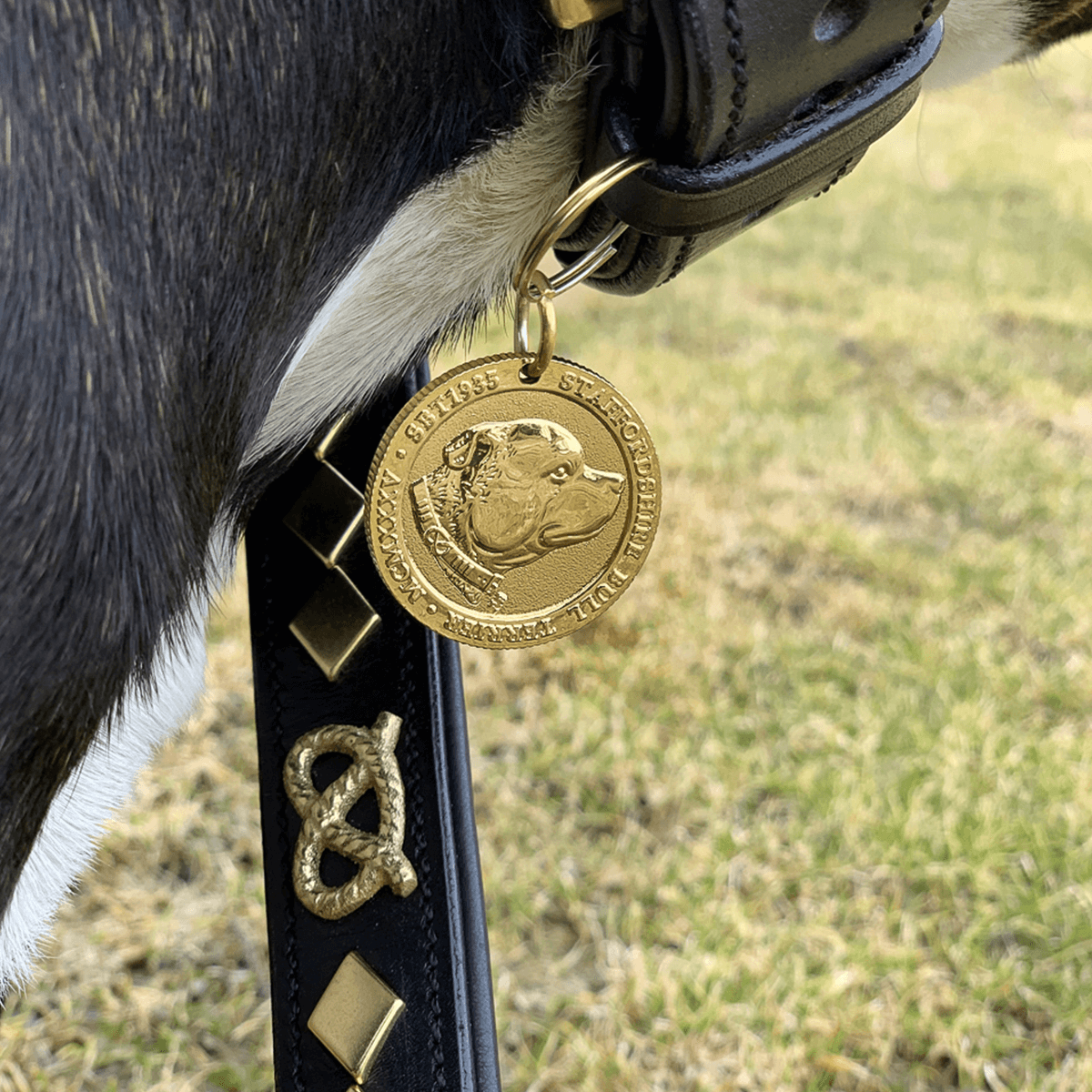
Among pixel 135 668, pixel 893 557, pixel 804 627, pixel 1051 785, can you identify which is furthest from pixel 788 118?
Answer: pixel 893 557

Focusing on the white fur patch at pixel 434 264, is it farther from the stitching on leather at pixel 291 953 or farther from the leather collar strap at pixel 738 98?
the stitching on leather at pixel 291 953

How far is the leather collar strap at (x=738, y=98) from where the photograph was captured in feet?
1.47

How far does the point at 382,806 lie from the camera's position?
63cm

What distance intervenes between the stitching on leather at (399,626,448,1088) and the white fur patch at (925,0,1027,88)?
45cm

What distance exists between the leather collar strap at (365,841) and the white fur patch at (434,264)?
6 cm

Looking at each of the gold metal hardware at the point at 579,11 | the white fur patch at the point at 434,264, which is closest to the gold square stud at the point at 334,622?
the white fur patch at the point at 434,264

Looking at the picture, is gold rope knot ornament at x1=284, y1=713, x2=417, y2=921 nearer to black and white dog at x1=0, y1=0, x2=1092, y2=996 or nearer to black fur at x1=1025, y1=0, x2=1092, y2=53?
black and white dog at x1=0, y1=0, x2=1092, y2=996

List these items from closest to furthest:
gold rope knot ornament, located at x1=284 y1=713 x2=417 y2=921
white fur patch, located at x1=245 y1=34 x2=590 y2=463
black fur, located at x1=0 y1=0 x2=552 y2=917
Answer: black fur, located at x1=0 y1=0 x2=552 y2=917
white fur patch, located at x1=245 y1=34 x2=590 y2=463
gold rope knot ornament, located at x1=284 y1=713 x2=417 y2=921

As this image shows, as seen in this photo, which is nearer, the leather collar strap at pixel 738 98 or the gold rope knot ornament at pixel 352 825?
the leather collar strap at pixel 738 98

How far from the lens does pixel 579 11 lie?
47 cm

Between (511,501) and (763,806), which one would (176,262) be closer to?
(511,501)

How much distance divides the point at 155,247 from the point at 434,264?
16cm

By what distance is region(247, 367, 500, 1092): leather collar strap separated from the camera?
0.62 metres

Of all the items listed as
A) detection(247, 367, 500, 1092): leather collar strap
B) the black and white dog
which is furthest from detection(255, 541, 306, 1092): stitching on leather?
the black and white dog
